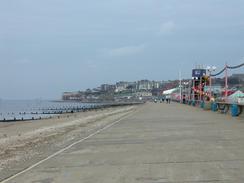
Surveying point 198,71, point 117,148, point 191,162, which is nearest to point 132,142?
point 117,148

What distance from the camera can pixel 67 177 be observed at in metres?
10.9

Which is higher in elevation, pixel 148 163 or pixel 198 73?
pixel 198 73

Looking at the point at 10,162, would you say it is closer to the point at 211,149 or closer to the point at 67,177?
the point at 67,177

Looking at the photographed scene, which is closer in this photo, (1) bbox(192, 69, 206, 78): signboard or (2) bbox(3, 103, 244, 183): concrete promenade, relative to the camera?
(2) bbox(3, 103, 244, 183): concrete promenade

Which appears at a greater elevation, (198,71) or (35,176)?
(198,71)

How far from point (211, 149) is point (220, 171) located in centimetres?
427

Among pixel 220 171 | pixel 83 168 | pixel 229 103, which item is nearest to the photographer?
pixel 220 171

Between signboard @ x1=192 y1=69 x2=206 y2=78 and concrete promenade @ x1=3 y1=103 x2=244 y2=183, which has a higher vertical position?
signboard @ x1=192 y1=69 x2=206 y2=78

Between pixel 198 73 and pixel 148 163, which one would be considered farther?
pixel 198 73

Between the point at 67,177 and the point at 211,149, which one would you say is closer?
the point at 67,177

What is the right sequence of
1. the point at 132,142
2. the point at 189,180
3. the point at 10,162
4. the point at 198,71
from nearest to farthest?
1. the point at 189,180
2. the point at 10,162
3. the point at 132,142
4. the point at 198,71

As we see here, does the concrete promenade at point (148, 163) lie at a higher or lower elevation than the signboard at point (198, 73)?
lower

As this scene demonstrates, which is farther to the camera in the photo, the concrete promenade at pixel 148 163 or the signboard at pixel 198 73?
the signboard at pixel 198 73

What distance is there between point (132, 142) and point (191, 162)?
619cm
